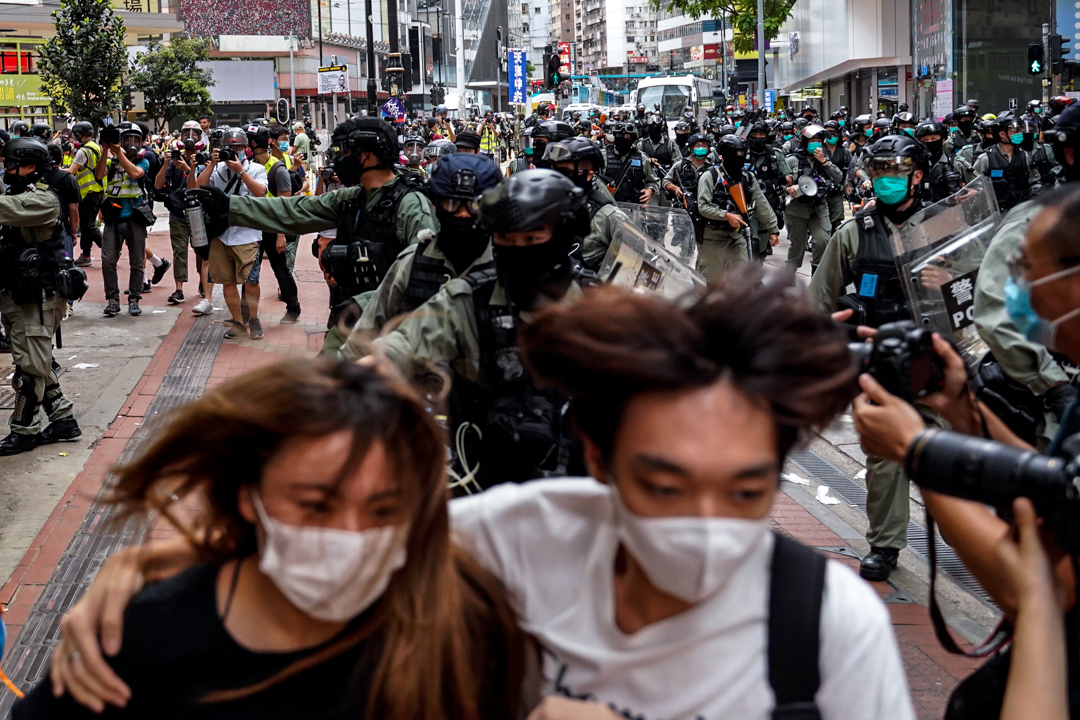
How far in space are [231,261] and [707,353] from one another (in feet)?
32.8

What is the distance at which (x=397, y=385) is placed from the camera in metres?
1.83

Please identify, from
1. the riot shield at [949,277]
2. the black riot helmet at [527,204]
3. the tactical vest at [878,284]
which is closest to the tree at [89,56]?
the tactical vest at [878,284]

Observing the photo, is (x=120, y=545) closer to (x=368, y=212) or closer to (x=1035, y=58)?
(x=368, y=212)

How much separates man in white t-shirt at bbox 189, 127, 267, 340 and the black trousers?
0.13m

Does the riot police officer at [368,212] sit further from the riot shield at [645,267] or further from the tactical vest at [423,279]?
the riot shield at [645,267]

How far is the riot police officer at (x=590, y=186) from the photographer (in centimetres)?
812

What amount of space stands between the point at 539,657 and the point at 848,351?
64 cm

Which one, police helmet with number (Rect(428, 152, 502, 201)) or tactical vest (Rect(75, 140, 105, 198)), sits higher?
tactical vest (Rect(75, 140, 105, 198))

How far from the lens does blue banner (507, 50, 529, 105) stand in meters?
58.3

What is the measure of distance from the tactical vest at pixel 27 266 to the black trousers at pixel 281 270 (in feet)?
11.4

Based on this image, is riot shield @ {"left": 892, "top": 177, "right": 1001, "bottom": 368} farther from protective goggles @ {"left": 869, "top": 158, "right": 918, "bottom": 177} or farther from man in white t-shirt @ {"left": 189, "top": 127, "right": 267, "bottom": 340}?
man in white t-shirt @ {"left": 189, "top": 127, "right": 267, "bottom": 340}

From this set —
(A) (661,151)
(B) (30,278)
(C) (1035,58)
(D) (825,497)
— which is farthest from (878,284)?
(C) (1035,58)

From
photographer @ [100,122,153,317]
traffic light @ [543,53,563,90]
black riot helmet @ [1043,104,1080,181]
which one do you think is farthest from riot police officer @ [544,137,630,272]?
traffic light @ [543,53,563,90]

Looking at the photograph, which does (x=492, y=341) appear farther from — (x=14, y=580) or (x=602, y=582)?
(x=14, y=580)
